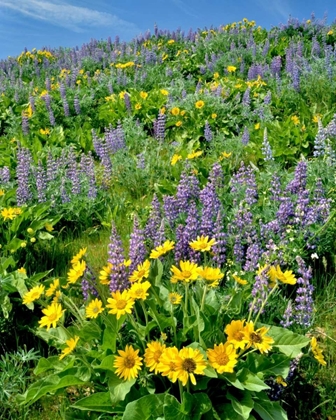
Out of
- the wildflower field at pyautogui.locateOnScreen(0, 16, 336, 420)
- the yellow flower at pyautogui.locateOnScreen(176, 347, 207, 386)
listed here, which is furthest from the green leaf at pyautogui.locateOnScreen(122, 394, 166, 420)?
the yellow flower at pyautogui.locateOnScreen(176, 347, 207, 386)

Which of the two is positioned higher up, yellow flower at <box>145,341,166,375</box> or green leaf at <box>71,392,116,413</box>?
yellow flower at <box>145,341,166,375</box>

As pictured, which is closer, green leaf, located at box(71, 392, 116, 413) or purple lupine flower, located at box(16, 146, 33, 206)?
green leaf, located at box(71, 392, 116, 413)

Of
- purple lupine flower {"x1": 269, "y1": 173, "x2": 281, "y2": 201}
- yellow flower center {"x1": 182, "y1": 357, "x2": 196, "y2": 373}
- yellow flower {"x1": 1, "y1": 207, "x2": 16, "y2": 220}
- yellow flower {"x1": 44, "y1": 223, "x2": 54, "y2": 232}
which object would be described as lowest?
yellow flower center {"x1": 182, "y1": 357, "x2": 196, "y2": 373}

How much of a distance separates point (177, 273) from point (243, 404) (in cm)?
68

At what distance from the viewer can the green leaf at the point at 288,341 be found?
7.68ft

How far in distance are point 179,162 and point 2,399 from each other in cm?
334

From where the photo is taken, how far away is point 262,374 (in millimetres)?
2184

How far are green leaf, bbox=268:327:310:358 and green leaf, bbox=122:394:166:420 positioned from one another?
0.67 m

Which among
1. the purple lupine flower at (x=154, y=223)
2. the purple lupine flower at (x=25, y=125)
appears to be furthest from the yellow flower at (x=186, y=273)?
the purple lupine flower at (x=25, y=125)

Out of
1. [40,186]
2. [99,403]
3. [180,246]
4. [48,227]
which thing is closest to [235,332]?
[99,403]

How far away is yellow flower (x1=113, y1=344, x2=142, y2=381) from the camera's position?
2.07 m

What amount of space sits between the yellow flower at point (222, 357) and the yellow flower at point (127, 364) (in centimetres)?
33

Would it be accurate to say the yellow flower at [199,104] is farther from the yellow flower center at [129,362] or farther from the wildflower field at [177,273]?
the yellow flower center at [129,362]

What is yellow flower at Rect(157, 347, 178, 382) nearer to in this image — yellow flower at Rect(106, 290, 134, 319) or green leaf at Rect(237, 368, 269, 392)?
yellow flower at Rect(106, 290, 134, 319)
